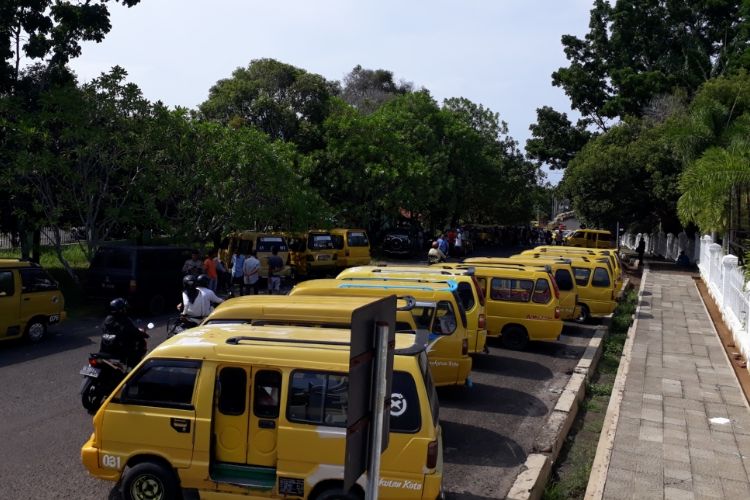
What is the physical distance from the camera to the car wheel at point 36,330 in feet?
45.5

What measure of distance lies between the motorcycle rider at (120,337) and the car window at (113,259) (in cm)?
794

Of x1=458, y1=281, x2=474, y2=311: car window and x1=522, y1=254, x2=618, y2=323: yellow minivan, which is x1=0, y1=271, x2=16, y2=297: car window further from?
x1=522, y1=254, x2=618, y2=323: yellow minivan

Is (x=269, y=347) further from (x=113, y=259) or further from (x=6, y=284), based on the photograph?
(x=113, y=259)

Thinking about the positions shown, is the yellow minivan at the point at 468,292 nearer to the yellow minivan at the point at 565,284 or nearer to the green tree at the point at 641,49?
→ the yellow minivan at the point at 565,284

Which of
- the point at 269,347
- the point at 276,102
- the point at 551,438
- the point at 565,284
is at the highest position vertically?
the point at 276,102

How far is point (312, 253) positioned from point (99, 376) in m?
17.2

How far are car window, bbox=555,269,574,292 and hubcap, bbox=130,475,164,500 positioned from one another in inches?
504

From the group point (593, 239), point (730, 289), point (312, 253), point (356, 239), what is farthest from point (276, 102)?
point (730, 289)

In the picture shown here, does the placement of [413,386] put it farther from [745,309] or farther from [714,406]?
[745,309]

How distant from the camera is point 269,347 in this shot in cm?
611

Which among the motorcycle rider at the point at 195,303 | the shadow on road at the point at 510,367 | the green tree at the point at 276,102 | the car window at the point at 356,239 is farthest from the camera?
the green tree at the point at 276,102

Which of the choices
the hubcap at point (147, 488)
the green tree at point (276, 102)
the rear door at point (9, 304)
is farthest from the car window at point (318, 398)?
the green tree at point (276, 102)

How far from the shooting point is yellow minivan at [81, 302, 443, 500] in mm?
5859

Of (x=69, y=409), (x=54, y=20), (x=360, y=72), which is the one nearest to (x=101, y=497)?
(x=69, y=409)
